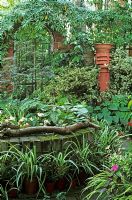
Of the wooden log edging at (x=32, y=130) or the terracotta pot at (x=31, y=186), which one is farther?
the wooden log edging at (x=32, y=130)

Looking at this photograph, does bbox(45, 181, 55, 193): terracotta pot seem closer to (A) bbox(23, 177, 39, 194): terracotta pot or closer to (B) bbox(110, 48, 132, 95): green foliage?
(A) bbox(23, 177, 39, 194): terracotta pot

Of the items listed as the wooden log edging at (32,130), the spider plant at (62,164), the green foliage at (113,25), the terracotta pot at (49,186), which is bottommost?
the terracotta pot at (49,186)

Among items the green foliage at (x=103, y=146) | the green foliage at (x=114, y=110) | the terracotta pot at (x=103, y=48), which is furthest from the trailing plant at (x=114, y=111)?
the green foliage at (x=103, y=146)

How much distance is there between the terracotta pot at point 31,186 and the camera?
3.17 metres

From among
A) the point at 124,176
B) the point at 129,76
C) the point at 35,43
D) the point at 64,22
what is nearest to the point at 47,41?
the point at 35,43

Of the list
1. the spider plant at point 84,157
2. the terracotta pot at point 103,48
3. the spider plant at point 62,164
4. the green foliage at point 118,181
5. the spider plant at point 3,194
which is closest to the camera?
the green foliage at point 118,181

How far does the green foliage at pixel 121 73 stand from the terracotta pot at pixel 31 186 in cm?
389

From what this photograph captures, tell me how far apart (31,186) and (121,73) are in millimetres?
4178

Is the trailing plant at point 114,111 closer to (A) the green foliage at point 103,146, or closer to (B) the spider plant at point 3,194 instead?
(A) the green foliage at point 103,146

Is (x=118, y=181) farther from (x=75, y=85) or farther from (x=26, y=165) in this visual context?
(x=75, y=85)

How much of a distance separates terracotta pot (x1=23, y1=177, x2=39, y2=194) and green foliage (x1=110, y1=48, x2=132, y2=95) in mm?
3893

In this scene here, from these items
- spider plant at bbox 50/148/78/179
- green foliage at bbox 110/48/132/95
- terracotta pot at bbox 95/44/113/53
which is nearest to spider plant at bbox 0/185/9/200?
spider plant at bbox 50/148/78/179

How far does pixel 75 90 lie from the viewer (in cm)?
661

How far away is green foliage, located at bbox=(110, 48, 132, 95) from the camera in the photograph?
6.69 metres
